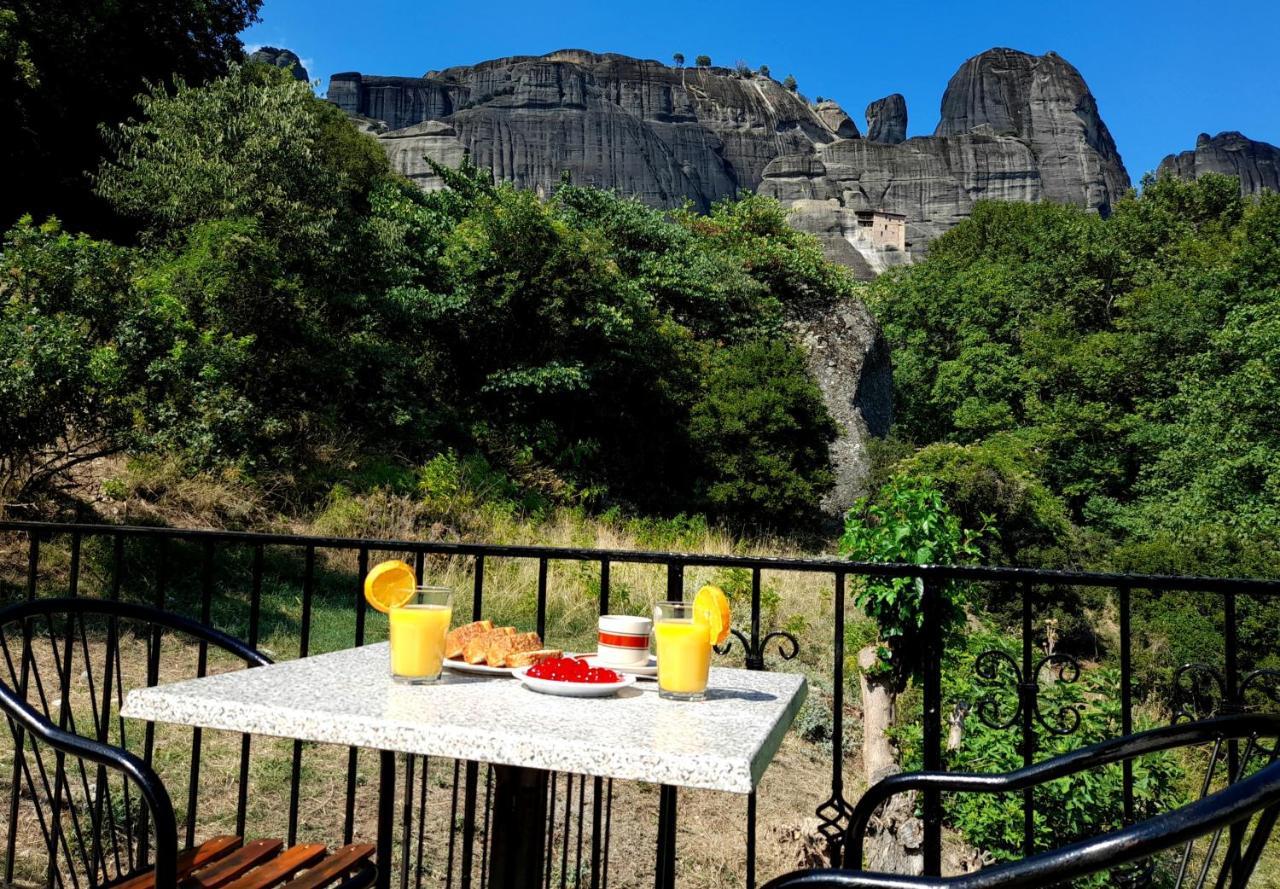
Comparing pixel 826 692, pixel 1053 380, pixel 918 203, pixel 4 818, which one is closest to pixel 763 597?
pixel 826 692

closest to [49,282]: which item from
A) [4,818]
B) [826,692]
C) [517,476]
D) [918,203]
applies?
[4,818]

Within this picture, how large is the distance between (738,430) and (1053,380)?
37.4ft

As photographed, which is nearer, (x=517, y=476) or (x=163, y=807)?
(x=163, y=807)

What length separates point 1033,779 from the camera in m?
1.41

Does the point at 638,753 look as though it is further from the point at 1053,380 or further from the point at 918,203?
the point at 918,203

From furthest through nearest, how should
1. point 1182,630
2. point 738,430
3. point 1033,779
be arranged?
point 738,430 < point 1182,630 < point 1033,779

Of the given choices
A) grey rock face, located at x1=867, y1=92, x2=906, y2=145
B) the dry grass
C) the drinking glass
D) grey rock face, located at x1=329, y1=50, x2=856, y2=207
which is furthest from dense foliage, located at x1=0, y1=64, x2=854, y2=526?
grey rock face, located at x1=867, y1=92, x2=906, y2=145

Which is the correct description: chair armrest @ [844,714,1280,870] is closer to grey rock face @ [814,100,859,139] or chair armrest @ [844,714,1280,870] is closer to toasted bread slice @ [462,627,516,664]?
toasted bread slice @ [462,627,516,664]

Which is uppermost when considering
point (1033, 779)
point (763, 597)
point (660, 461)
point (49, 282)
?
point (49, 282)

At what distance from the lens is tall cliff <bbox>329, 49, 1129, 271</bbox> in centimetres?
5156

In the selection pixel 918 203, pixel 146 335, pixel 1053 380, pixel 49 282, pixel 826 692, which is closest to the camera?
pixel 826 692

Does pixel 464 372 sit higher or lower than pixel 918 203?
lower

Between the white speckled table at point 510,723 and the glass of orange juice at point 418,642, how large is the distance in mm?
30

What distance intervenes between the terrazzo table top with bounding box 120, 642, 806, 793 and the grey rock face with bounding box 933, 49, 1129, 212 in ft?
192
